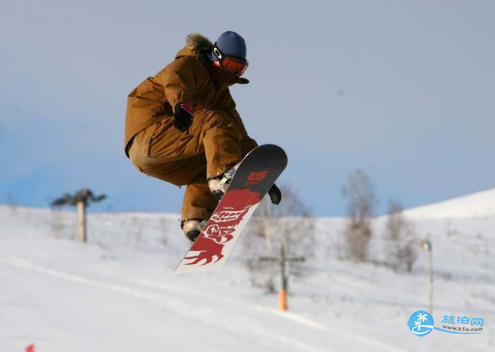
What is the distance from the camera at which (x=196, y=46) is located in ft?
14.3

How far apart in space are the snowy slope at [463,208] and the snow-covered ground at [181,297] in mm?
16718

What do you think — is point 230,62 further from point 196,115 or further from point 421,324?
point 421,324

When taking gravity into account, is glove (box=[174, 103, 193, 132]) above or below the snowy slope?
below

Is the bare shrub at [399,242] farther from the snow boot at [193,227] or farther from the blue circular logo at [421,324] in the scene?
the snow boot at [193,227]

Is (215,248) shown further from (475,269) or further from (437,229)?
(437,229)

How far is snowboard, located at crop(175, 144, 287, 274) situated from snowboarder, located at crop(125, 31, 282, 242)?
13 centimetres

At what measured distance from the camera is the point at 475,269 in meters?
39.3

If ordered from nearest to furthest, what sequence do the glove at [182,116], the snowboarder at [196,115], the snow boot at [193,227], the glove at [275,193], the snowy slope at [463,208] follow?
the glove at [182,116], the snowboarder at [196,115], the glove at [275,193], the snow boot at [193,227], the snowy slope at [463,208]

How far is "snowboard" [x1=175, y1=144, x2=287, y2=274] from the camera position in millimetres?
4238

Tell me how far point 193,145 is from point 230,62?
2.26 feet

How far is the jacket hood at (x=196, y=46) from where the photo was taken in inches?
170

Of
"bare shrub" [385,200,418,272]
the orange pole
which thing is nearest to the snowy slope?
"bare shrub" [385,200,418,272]

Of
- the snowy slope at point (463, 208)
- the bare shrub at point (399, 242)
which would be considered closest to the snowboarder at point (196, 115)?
the bare shrub at point (399, 242)

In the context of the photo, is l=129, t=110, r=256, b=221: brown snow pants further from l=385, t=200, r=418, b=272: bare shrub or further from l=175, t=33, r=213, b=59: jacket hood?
l=385, t=200, r=418, b=272: bare shrub
